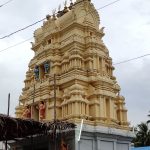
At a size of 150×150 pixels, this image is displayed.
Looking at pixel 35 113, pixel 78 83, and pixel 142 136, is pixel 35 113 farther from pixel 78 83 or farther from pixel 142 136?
pixel 142 136

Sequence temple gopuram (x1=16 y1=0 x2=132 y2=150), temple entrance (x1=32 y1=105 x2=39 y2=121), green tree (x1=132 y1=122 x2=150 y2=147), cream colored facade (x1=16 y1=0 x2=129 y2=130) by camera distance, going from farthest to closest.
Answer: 1. green tree (x1=132 y1=122 x2=150 y2=147)
2. temple entrance (x1=32 y1=105 x2=39 y2=121)
3. cream colored facade (x1=16 y1=0 x2=129 y2=130)
4. temple gopuram (x1=16 y1=0 x2=132 y2=150)

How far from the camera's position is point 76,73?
2506 cm

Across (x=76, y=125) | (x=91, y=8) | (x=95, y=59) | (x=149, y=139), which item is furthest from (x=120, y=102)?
(x=149, y=139)

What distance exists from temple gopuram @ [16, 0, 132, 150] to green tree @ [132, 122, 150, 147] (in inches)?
753

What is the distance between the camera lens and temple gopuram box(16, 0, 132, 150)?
23.6 m

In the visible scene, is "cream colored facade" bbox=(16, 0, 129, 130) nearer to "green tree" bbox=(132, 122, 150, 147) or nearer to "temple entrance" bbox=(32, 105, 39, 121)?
"temple entrance" bbox=(32, 105, 39, 121)

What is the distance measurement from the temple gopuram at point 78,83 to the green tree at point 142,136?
19.1 metres

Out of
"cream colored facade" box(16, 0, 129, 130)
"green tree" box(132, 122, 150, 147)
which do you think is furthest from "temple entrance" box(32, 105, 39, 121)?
"green tree" box(132, 122, 150, 147)

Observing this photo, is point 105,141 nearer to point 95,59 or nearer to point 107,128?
point 107,128

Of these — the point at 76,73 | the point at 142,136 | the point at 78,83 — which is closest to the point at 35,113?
the point at 78,83

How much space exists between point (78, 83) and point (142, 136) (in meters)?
23.2

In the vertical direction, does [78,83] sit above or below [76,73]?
below

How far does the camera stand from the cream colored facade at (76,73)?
24.5 m

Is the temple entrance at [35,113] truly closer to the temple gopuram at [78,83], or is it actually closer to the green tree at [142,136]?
the temple gopuram at [78,83]
